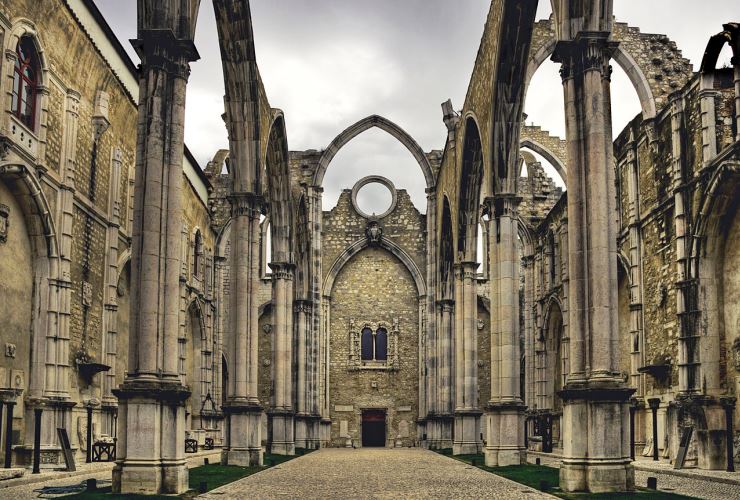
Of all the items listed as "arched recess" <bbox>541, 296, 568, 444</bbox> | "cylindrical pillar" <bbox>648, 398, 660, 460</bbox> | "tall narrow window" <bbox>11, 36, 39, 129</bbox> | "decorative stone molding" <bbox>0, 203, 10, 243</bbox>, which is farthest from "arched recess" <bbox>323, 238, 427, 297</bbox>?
"decorative stone molding" <bbox>0, 203, 10, 243</bbox>

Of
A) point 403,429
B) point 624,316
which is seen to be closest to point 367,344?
point 403,429

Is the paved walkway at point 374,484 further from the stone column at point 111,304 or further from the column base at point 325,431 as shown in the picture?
the column base at point 325,431

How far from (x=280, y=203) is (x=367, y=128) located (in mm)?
10660

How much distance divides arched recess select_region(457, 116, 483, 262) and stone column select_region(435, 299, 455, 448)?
17.2ft

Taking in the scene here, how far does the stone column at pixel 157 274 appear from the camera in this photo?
12641 mm

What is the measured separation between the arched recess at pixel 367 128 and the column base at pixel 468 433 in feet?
45.8

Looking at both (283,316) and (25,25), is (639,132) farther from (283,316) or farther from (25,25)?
(25,25)

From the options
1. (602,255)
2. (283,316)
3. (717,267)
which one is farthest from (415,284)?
(602,255)

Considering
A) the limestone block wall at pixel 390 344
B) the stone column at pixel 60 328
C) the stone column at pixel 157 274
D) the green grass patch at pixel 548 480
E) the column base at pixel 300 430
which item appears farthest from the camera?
the limestone block wall at pixel 390 344

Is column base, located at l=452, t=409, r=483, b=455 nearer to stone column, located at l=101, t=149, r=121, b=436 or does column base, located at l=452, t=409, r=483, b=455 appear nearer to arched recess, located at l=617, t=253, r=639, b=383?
arched recess, located at l=617, t=253, r=639, b=383

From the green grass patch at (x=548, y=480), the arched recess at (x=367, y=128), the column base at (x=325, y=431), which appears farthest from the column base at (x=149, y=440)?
the column base at (x=325, y=431)

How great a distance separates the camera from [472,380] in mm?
27578

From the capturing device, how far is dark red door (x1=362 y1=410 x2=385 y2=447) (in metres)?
41.7

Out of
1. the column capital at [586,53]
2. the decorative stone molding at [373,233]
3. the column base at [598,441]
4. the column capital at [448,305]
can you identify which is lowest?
the column base at [598,441]
